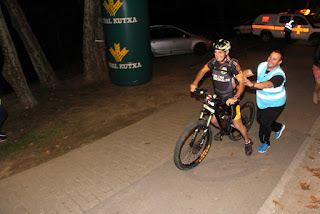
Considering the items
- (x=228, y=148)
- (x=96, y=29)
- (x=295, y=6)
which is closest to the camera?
(x=228, y=148)

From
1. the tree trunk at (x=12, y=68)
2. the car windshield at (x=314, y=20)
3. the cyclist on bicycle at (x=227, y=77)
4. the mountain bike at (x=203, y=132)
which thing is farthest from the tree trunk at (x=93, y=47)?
the car windshield at (x=314, y=20)

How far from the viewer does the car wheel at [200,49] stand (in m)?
14.1

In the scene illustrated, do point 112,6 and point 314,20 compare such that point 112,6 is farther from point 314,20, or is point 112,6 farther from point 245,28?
point 314,20

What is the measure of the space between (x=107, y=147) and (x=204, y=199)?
8.01 ft

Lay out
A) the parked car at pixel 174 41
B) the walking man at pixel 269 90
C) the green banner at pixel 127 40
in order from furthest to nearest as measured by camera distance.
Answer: the parked car at pixel 174 41, the green banner at pixel 127 40, the walking man at pixel 269 90

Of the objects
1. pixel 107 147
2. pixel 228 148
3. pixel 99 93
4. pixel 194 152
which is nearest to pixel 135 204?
pixel 194 152

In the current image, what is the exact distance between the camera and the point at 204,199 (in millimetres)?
3711

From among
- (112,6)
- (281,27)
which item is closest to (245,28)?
(281,27)

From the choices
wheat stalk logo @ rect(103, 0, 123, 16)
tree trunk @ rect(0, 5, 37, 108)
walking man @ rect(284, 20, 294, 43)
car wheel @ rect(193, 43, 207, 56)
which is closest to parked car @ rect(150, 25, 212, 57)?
car wheel @ rect(193, 43, 207, 56)

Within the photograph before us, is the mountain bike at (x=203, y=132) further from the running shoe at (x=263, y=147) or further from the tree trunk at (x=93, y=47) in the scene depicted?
the tree trunk at (x=93, y=47)

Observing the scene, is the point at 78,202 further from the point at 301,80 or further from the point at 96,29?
the point at 301,80

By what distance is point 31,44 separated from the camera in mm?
9062

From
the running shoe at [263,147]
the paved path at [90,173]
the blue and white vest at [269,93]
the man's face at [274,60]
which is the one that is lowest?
the paved path at [90,173]

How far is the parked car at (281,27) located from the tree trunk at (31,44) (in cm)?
1436
